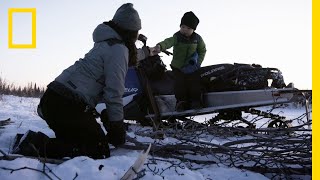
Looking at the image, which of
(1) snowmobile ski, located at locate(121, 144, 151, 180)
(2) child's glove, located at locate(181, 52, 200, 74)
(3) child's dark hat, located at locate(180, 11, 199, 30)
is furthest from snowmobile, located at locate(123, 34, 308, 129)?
(1) snowmobile ski, located at locate(121, 144, 151, 180)

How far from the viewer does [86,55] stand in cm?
356

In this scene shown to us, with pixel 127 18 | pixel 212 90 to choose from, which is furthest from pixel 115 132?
pixel 212 90

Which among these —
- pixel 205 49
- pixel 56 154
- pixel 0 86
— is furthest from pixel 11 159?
pixel 0 86

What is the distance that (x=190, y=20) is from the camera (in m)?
6.15

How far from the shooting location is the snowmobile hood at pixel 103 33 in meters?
3.52

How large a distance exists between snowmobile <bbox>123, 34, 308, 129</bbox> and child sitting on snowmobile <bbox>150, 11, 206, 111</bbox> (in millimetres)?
124

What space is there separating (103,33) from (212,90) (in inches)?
118

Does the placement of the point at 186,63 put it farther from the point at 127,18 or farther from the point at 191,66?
the point at 127,18

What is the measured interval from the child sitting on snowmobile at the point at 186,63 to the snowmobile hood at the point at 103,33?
97.9 inches

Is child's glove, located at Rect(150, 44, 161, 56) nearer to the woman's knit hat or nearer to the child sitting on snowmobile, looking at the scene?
the child sitting on snowmobile

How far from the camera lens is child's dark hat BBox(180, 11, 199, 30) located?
6.15 metres

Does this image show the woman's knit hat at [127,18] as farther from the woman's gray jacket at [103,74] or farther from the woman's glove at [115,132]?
the woman's glove at [115,132]

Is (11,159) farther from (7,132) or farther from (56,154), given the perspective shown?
(7,132)

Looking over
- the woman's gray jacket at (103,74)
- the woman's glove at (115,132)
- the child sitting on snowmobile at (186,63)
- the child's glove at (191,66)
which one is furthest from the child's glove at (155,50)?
the woman's glove at (115,132)
